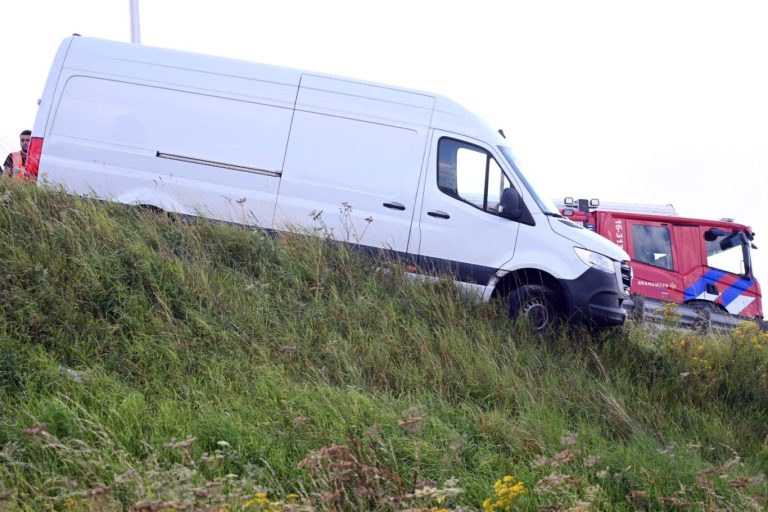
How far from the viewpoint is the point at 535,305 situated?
8523 mm

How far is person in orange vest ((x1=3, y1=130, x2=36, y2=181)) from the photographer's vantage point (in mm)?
8977

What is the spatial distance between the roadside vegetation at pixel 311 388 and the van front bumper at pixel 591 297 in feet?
0.73

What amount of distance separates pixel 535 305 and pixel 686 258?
8.97m

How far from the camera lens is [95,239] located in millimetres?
7621

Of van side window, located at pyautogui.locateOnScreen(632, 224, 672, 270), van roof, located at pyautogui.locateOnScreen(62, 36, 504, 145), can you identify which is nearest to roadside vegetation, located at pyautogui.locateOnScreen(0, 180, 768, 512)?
van roof, located at pyautogui.locateOnScreen(62, 36, 504, 145)

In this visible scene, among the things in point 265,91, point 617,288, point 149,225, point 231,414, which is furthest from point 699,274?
point 231,414

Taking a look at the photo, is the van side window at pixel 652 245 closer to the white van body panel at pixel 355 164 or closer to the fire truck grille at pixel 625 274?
the fire truck grille at pixel 625 274

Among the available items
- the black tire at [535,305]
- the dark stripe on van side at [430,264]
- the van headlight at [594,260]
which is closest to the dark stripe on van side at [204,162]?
the dark stripe on van side at [430,264]

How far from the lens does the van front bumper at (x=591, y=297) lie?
8547 mm

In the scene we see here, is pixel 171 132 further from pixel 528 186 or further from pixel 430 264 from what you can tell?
pixel 528 186

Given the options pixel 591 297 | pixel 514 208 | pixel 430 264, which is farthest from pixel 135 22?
pixel 591 297

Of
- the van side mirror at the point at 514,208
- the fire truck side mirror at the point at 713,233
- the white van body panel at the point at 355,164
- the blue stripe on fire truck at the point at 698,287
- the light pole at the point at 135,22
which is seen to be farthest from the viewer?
the fire truck side mirror at the point at 713,233

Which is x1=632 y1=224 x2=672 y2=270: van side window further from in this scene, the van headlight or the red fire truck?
the van headlight

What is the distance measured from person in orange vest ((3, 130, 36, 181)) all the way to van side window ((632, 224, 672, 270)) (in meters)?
11.8
